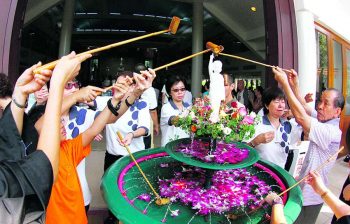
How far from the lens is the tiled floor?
3.07 metres

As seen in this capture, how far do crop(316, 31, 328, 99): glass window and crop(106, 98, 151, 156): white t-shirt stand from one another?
3.50m

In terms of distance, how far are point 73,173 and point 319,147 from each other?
171cm

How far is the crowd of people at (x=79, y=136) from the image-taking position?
90 centimetres

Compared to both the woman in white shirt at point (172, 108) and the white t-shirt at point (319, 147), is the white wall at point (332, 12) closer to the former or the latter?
the woman in white shirt at point (172, 108)

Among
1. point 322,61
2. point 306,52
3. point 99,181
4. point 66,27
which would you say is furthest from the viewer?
point 66,27

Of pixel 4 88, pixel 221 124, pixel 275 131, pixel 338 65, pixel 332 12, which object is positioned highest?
pixel 332 12

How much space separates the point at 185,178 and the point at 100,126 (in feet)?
2.32

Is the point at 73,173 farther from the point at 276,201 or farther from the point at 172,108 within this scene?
the point at 172,108

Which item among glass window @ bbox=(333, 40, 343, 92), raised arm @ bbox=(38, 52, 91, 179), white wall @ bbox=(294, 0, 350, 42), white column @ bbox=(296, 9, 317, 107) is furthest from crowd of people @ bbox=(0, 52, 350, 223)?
glass window @ bbox=(333, 40, 343, 92)

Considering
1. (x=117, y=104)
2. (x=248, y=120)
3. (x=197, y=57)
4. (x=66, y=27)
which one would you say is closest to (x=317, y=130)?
(x=248, y=120)

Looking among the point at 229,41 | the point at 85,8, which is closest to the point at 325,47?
the point at 229,41

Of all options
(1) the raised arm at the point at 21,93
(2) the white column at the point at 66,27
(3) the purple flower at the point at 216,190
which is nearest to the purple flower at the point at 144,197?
(3) the purple flower at the point at 216,190

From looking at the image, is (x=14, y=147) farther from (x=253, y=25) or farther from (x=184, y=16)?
(x=184, y=16)

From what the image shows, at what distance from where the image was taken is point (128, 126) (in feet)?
8.84
